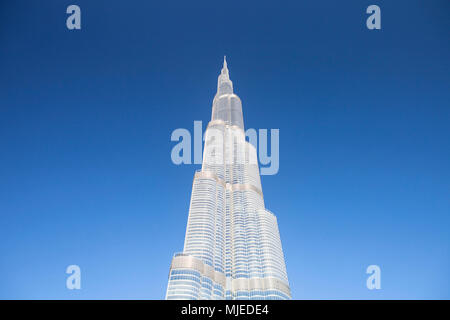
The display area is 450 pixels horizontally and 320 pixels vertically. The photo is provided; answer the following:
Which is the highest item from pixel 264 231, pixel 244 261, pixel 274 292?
pixel 264 231

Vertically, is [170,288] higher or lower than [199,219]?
lower

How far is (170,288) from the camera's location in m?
145
